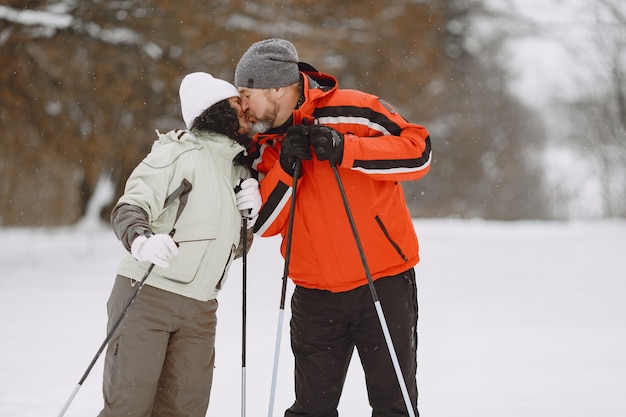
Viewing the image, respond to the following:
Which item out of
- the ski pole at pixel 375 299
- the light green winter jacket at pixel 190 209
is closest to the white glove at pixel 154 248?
the light green winter jacket at pixel 190 209

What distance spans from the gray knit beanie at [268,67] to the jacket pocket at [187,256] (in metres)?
0.66

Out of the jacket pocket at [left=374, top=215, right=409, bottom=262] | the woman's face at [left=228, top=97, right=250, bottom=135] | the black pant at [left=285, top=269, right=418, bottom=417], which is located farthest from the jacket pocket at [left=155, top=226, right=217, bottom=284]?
the jacket pocket at [left=374, top=215, right=409, bottom=262]

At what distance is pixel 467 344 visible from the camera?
6309 mm

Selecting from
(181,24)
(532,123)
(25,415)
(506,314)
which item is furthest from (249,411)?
(532,123)

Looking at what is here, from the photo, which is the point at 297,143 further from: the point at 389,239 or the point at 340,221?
the point at 389,239

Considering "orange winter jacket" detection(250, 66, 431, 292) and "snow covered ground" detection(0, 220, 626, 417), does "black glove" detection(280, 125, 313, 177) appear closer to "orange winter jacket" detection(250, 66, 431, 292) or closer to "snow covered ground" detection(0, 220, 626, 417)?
"orange winter jacket" detection(250, 66, 431, 292)

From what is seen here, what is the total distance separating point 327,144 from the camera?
2.89 meters

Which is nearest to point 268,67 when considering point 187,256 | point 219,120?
point 219,120

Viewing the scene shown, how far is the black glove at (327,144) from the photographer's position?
2891 mm

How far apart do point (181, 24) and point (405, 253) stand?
7486 mm

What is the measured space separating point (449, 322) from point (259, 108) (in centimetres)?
466

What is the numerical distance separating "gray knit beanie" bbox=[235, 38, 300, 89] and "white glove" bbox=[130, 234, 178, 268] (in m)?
0.84

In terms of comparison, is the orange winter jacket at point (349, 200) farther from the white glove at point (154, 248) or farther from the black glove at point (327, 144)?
the white glove at point (154, 248)

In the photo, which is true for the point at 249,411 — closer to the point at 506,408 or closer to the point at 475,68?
the point at 506,408
